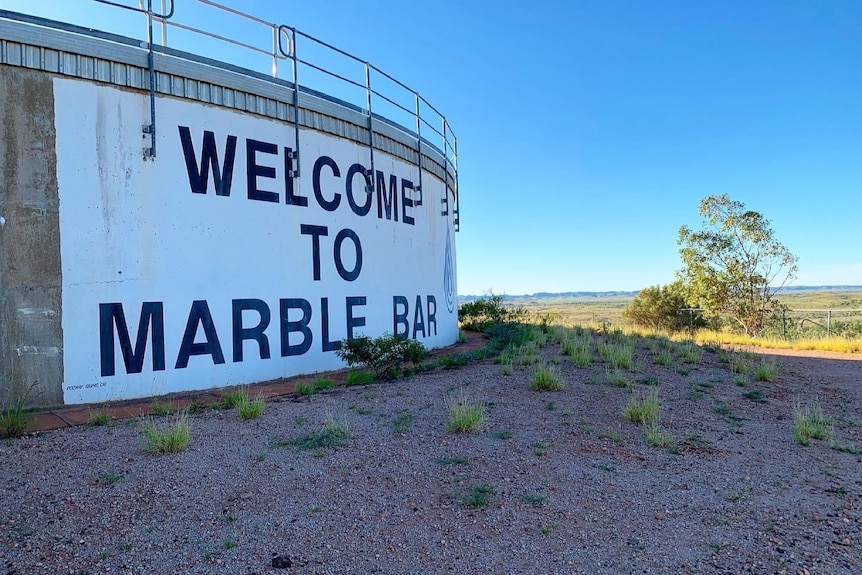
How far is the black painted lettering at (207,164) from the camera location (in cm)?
813

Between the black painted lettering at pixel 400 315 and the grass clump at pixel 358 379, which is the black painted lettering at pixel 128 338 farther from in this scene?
the black painted lettering at pixel 400 315

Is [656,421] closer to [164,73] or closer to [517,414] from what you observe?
[517,414]

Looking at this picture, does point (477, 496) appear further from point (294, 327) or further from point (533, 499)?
point (294, 327)

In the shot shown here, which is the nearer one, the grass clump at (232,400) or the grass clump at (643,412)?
the grass clump at (643,412)

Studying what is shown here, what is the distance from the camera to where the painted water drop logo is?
1474 cm

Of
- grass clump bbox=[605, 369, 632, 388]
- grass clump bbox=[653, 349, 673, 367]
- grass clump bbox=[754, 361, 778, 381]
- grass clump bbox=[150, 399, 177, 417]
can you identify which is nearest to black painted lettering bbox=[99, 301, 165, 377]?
grass clump bbox=[150, 399, 177, 417]

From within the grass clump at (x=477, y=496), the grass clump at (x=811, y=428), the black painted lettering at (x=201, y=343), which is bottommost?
the grass clump at (x=811, y=428)

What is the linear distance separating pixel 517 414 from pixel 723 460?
2.28m

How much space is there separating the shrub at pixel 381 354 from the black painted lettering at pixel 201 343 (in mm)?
2090

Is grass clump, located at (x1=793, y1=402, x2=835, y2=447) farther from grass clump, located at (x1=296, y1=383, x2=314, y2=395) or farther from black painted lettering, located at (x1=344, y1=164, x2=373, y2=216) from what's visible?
black painted lettering, located at (x1=344, y1=164, x2=373, y2=216)

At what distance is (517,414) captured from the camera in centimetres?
691

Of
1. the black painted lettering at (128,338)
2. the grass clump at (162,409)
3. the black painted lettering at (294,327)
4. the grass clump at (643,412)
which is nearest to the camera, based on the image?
the grass clump at (162,409)

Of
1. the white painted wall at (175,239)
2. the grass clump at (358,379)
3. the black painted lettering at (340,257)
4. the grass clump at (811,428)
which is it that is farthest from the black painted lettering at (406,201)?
the grass clump at (811,428)

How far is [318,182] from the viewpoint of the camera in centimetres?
984
